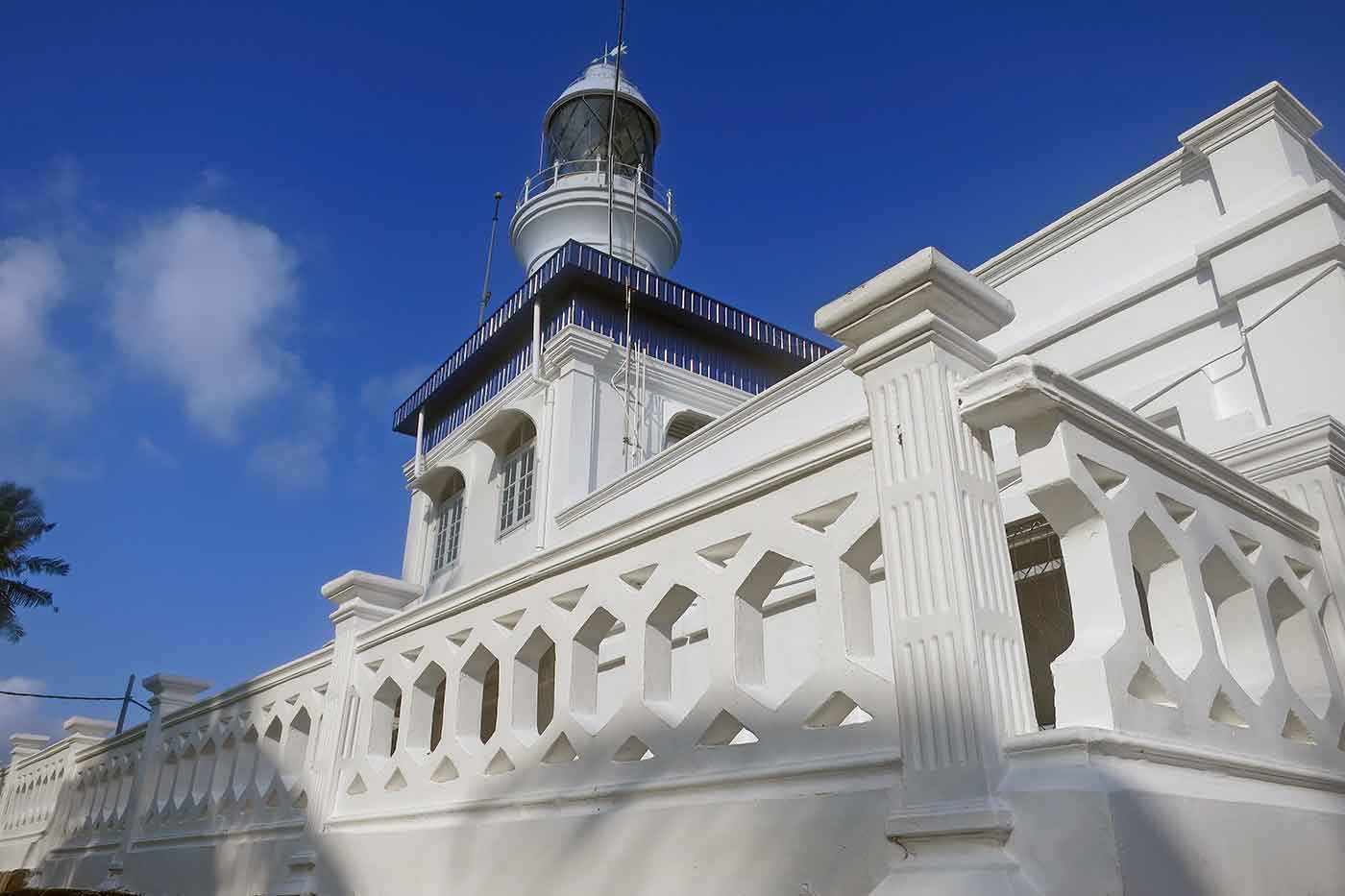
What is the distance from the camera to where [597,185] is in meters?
18.1

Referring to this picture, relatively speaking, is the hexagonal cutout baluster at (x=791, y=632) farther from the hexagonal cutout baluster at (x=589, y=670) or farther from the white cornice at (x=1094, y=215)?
the white cornice at (x=1094, y=215)

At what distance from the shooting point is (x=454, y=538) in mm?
14555

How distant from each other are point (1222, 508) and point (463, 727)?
2.53 meters

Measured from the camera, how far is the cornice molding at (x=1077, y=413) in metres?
1.99

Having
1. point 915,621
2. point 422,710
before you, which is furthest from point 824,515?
point 422,710

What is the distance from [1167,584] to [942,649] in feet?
2.45

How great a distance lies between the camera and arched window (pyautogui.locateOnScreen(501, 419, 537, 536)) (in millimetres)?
12586

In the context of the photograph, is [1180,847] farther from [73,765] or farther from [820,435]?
[73,765]

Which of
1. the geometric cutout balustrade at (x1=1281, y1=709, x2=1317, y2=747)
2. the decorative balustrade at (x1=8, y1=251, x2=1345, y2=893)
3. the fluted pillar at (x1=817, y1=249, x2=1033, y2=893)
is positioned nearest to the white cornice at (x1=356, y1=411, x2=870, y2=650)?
the decorative balustrade at (x1=8, y1=251, x2=1345, y2=893)

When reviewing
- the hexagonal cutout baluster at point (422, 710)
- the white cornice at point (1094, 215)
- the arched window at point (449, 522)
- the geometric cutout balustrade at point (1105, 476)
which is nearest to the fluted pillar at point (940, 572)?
the geometric cutout balustrade at point (1105, 476)

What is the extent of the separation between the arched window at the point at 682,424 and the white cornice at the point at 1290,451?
33.0 feet

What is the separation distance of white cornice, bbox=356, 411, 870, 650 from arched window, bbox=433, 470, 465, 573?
1085cm

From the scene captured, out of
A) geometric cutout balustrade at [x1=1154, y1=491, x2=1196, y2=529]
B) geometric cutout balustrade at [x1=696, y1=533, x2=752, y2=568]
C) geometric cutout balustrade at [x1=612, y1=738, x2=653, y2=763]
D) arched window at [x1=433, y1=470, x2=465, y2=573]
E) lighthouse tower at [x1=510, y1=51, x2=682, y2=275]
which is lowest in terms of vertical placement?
geometric cutout balustrade at [x1=612, y1=738, x2=653, y2=763]

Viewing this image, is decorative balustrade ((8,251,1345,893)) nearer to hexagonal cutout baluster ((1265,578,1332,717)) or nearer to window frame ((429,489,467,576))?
hexagonal cutout baluster ((1265,578,1332,717))
